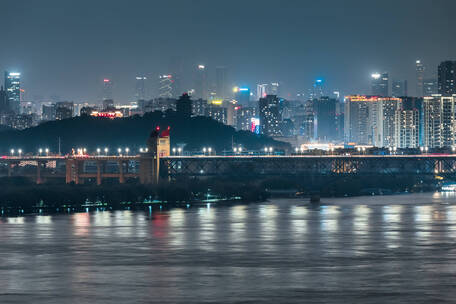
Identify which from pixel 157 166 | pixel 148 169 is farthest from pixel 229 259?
pixel 157 166

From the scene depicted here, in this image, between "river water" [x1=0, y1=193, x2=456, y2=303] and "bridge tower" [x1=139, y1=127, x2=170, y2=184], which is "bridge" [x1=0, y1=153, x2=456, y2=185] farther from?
"river water" [x1=0, y1=193, x2=456, y2=303]

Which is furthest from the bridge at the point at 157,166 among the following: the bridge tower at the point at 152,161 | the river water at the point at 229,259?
the river water at the point at 229,259

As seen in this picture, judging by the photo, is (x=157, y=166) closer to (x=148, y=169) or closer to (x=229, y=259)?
(x=148, y=169)

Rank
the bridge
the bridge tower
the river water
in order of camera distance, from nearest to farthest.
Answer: the river water, the bridge tower, the bridge

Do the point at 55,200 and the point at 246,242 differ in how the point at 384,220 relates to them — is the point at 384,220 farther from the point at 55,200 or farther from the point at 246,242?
the point at 55,200

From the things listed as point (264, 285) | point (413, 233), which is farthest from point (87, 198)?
point (264, 285)

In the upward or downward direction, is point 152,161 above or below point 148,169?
above

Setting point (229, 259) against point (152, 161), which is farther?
point (152, 161)

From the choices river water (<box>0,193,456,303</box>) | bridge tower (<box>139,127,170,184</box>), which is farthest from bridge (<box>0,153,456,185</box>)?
river water (<box>0,193,456,303</box>)

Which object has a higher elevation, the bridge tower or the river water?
the bridge tower
